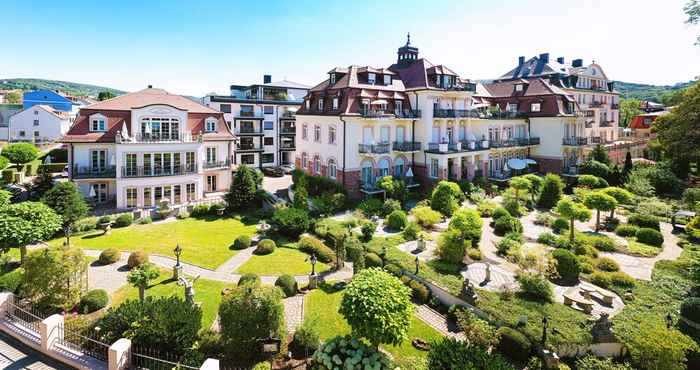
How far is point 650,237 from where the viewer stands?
86.9 ft

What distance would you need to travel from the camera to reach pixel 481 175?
42312mm

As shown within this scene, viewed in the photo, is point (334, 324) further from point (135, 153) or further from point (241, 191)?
point (135, 153)

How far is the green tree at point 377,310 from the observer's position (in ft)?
39.7

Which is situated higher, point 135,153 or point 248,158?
point 135,153

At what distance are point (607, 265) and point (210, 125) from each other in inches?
1364

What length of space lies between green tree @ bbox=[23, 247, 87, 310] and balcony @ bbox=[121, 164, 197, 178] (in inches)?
696

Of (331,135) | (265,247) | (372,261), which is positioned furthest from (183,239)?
(331,135)

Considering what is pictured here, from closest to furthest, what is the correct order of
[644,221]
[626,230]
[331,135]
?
1. [626,230]
2. [644,221]
3. [331,135]

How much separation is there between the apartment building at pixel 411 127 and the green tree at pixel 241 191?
7993mm

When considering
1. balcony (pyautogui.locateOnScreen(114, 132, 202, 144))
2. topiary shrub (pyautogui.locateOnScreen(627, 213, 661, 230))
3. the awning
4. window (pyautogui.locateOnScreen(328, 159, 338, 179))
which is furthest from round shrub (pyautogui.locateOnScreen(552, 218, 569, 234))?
balcony (pyautogui.locateOnScreen(114, 132, 202, 144))

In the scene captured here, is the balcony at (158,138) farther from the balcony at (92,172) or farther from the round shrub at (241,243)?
the round shrub at (241,243)

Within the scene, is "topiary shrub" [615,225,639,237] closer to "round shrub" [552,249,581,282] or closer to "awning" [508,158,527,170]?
"round shrub" [552,249,581,282]

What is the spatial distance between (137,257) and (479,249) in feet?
66.9

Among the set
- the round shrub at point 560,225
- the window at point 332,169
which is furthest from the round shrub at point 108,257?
the round shrub at point 560,225
